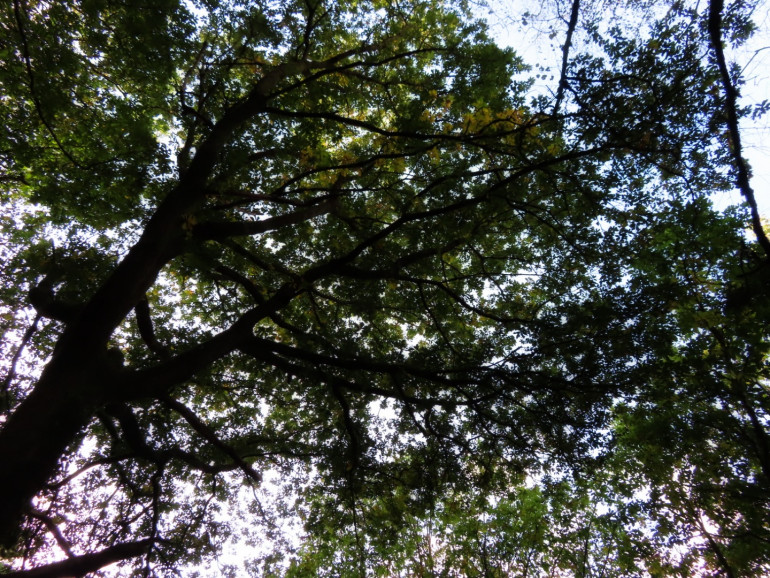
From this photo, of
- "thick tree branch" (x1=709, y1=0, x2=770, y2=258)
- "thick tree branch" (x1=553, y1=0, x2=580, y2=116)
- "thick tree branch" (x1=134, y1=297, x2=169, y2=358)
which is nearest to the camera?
"thick tree branch" (x1=709, y1=0, x2=770, y2=258)

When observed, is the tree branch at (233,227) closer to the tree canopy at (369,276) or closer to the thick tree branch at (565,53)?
the tree canopy at (369,276)

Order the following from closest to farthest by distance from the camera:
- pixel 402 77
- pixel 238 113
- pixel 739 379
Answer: pixel 739 379, pixel 238 113, pixel 402 77

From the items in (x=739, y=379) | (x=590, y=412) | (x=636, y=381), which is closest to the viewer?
(x=739, y=379)

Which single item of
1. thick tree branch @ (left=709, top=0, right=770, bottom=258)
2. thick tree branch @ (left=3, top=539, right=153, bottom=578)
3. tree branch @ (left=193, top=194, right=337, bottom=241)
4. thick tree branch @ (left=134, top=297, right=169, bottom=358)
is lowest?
thick tree branch @ (left=3, top=539, right=153, bottom=578)

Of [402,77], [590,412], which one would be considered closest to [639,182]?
[590,412]

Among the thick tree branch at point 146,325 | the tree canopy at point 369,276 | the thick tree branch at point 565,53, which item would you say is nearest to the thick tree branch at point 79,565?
the tree canopy at point 369,276

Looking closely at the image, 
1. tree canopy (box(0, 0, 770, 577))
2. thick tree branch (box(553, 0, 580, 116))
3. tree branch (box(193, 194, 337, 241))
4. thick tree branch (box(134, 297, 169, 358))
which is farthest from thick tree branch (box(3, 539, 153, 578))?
thick tree branch (box(553, 0, 580, 116))

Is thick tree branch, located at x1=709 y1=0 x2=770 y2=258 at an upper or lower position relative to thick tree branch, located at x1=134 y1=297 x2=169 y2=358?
lower

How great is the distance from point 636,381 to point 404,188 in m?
5.01

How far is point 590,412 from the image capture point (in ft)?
Result: 17.6

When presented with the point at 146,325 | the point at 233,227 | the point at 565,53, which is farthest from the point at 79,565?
the point at 565,53

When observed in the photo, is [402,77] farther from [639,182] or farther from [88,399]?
[88,399]

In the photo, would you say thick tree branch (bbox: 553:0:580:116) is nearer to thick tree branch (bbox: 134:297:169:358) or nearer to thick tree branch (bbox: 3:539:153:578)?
thick tree branch (bbox: 134:297:169:358)

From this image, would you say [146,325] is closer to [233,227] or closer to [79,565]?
[233,227]
